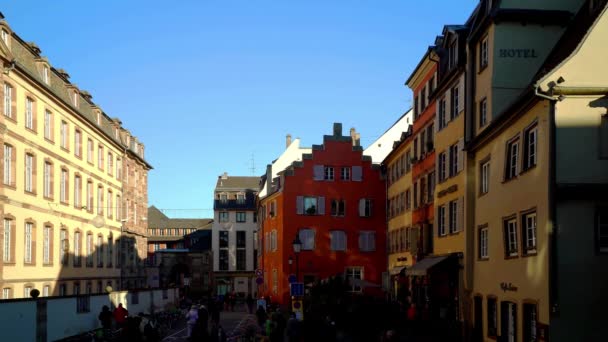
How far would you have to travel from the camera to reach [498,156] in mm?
23984

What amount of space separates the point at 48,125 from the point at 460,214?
2466cm

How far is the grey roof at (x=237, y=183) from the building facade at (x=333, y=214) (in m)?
39.8

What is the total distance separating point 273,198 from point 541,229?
144ft

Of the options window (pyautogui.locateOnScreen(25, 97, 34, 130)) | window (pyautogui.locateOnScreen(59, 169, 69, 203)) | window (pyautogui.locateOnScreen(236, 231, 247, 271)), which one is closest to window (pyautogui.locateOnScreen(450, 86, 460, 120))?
window (pyautogui.locateOnScreen(25, 97, 34, 130))

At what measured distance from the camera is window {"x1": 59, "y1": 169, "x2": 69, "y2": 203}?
43894 millimetres

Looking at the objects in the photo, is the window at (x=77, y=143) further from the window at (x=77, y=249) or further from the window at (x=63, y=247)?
the window at (x=63, y=247)

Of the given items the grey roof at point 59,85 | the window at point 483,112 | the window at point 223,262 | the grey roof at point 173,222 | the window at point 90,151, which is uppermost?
the grey roof at point 59,85

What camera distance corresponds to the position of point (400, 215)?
50.0 m

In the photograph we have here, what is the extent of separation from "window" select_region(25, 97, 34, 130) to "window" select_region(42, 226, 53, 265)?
6.11 metres

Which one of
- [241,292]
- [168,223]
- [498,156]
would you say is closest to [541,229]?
[498,156]

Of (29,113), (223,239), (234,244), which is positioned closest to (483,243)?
(29,113)

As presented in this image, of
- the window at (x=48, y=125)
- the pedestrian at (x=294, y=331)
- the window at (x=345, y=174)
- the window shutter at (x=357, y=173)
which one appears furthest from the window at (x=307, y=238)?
the pedestrian at (x=294, y=331)

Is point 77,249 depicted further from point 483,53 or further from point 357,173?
point 483,53

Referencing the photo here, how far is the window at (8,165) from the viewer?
34.3m
